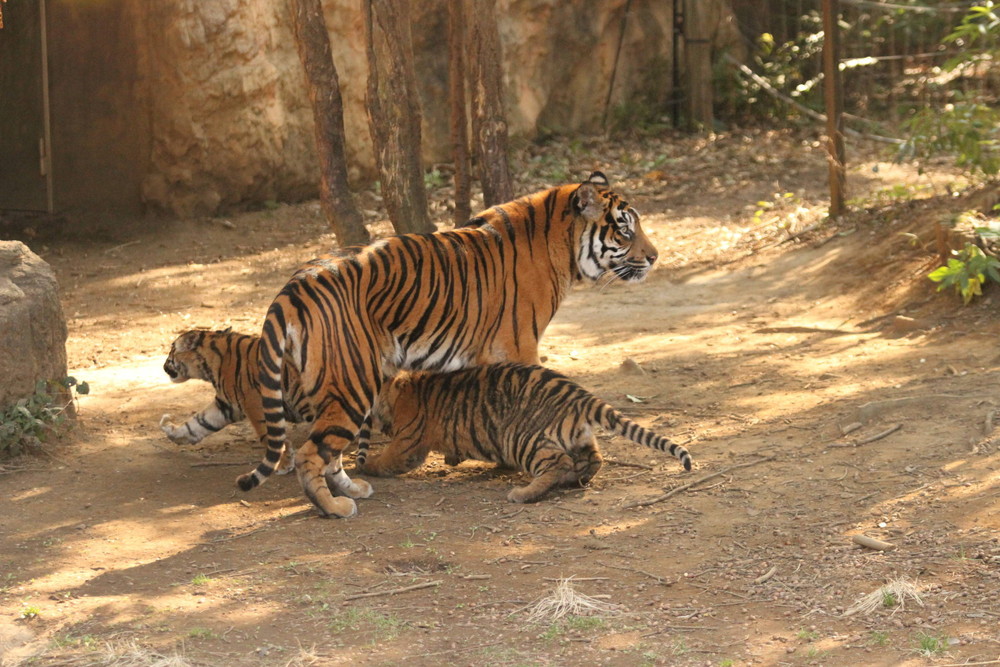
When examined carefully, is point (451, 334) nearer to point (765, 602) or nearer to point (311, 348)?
point (311, 348)

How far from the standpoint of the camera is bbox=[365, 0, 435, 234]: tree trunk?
8430mm

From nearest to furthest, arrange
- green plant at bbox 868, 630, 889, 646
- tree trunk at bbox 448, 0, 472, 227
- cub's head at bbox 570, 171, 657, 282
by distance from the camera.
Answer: green plant at bbox 868, 630, 889, 646 → cub's head at bbox 570, 171, 657, 282 → tree trunk at bbox 448, 0, 472, 227

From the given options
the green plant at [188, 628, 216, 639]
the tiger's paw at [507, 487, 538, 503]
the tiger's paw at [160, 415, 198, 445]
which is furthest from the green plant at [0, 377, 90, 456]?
the tiger's paw at [507, 487, 538, 503]

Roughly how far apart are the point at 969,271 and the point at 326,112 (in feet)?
14.4

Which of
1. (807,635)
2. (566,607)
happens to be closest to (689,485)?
(566,607)

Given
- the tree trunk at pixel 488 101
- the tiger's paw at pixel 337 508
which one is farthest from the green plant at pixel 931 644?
the tree trunk at pixel 488 101

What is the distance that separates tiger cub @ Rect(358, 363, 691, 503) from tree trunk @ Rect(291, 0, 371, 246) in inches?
111

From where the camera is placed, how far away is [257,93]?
39.9 feet

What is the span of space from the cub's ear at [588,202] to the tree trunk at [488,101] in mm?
2649

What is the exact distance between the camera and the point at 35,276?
6.23 metres

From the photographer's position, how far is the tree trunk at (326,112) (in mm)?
8273

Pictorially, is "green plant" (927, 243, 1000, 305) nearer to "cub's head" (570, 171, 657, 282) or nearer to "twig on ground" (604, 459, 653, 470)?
"cub's head" (570, 171, 657, 282)

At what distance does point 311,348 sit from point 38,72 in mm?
7605

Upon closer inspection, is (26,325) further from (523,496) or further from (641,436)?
(641,436)
